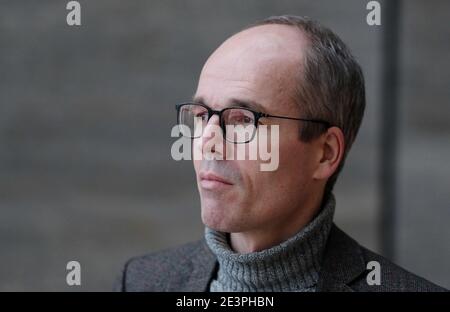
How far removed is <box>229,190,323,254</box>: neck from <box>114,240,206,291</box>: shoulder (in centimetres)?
26

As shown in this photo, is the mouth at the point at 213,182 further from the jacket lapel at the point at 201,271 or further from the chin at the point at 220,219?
the jacket lapel at the point at 201,271

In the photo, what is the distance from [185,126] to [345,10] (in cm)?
282

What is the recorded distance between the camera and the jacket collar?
7.40ft

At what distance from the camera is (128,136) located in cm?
528

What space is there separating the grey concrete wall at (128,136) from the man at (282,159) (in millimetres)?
2621

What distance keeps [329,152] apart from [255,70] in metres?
0.33

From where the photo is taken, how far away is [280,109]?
7.09 ft

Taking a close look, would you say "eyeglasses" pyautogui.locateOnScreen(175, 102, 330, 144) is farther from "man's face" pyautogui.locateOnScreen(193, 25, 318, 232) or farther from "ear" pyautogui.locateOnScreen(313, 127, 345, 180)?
"ear" pyautogui.locateOnScreen(313, 127, 345, 180)

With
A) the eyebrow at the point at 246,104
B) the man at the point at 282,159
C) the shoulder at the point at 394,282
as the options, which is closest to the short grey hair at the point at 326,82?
the man at the point at 282,159

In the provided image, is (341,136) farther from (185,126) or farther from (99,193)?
(99,193)

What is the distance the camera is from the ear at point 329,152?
226cm

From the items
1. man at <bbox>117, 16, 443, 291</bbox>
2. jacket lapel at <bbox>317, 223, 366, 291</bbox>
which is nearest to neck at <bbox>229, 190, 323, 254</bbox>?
man at <bbox>117, 16, 443, 291</bbox>

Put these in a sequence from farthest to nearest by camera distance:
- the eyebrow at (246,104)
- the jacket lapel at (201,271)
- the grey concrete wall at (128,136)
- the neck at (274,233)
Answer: the grey concrete wall at (128,136), the jacket lapel at (201,271), the neck at (274,233), the eyebrow at (246,104)
